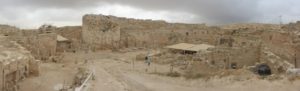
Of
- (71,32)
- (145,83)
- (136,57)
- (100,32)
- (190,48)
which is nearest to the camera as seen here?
(145,83)

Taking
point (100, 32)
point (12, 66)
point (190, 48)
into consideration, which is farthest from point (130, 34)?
point (12, 66)

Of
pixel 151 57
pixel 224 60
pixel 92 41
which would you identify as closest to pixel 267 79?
pixel 224 60

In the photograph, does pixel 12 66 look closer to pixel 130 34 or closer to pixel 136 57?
pixel 136 57

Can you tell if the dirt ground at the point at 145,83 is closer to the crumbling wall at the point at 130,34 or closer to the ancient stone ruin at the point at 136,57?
the ancient stone ruin at the point at 136,57

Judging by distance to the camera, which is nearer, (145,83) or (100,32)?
(145,83)

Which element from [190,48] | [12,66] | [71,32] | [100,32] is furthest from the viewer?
[71,32]

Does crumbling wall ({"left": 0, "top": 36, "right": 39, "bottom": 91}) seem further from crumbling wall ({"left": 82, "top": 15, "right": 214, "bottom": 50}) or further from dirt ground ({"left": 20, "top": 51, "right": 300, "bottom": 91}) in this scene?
crumbling wall ({"left": 82, "top": 15, "right": 214, "bottom": 50})

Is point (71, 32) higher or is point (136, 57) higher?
point (71, 32)

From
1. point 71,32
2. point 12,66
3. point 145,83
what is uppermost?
point 71,32

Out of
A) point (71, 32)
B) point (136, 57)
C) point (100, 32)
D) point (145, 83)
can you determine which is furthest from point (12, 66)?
point (71, 32)

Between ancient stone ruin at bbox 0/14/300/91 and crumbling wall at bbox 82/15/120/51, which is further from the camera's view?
crumbling wall at bbox 82/15/120/51

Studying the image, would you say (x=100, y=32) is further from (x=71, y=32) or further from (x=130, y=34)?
(x=71, y=32)

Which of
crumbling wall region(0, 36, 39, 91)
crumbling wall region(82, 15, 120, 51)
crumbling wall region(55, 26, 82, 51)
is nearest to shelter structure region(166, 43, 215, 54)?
crumbling wall region(82, 15, 120, 51)

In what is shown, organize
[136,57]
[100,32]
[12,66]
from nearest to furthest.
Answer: [12,66] < [136,57] < [100,32]
